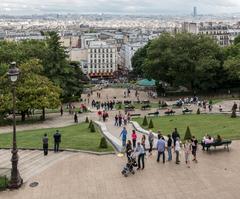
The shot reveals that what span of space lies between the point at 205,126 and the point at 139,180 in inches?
573

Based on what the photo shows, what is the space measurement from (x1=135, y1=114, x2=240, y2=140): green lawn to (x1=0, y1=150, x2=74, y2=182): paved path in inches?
349

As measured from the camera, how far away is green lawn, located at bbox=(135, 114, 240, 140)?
31.0m

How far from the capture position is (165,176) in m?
21.7

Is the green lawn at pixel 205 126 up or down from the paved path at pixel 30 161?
up

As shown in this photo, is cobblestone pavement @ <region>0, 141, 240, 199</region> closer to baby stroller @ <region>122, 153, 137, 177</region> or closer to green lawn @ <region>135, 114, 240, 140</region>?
baby stroller @ <region>122, 153, 137, 177</region>

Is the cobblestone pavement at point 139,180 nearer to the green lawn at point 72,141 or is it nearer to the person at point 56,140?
the person at point 56,140

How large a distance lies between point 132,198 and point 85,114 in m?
33.6

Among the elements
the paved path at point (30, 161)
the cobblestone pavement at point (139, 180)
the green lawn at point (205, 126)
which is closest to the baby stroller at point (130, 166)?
the cobblestone pavement at point (139, 180)

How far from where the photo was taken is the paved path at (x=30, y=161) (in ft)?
77.3

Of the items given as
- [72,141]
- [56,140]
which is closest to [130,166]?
[56,140]

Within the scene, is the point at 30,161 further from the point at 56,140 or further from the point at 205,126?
the point at 205,126

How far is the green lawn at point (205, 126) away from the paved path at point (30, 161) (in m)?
8.87

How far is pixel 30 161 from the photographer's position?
84.4ft

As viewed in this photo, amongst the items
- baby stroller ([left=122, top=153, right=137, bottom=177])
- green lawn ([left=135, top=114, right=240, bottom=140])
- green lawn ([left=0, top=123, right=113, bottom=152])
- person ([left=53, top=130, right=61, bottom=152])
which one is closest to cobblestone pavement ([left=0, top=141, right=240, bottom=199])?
baby stroller ([left=122, top=153, right=137, bottom=177])
